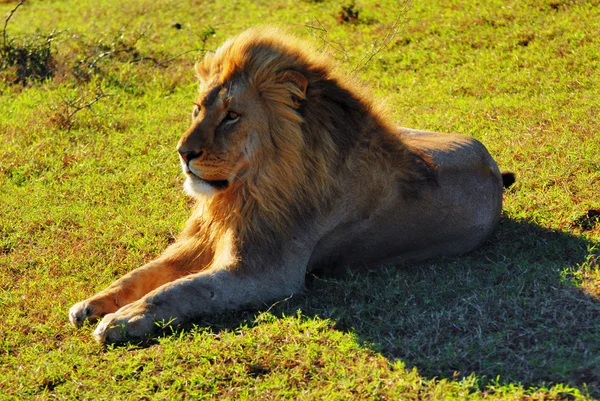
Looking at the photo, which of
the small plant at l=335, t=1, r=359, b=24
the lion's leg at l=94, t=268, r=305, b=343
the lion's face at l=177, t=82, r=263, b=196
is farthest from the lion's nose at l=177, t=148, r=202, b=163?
the small plant at l=335, t=1, r=359, b=24

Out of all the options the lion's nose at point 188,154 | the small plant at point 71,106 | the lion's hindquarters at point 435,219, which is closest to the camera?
the lion's nose at point 188,154

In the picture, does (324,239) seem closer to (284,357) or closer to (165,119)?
(284,357)

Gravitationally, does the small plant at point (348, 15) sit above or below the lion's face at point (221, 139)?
below

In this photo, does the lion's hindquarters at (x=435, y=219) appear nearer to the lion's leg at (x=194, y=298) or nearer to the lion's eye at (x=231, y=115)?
the lion's leg at (x=194, y=298)

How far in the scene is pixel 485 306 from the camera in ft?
12.1

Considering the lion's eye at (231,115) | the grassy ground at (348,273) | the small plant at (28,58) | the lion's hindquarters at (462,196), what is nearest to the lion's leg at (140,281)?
the grassy ground at (348,273)

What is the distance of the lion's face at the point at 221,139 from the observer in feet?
13.0

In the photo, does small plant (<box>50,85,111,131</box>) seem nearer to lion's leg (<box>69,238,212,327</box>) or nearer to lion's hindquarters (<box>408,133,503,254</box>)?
lion's leg (<box>69,238,212,327</box>)

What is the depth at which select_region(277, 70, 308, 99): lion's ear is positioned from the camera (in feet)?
13.3

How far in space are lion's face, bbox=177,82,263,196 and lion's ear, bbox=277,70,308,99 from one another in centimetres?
16

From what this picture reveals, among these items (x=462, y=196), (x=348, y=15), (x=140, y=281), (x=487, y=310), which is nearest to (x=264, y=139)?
(x=140, y=281)

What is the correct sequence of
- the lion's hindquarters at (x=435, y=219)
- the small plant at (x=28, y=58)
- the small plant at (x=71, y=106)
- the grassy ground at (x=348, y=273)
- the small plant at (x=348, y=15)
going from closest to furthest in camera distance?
the grassy ground at (x=348, y=273) → the lion's hindquarters at (x=435, y=219) → the small plant at (x=71, y=106) → the small plant at (x=28, y=58) → the small plant at (x=348, y=15)

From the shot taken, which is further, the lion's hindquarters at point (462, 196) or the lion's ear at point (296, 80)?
the lion's hindquarters at point (462, 196)

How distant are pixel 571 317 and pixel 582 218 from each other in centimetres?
125
